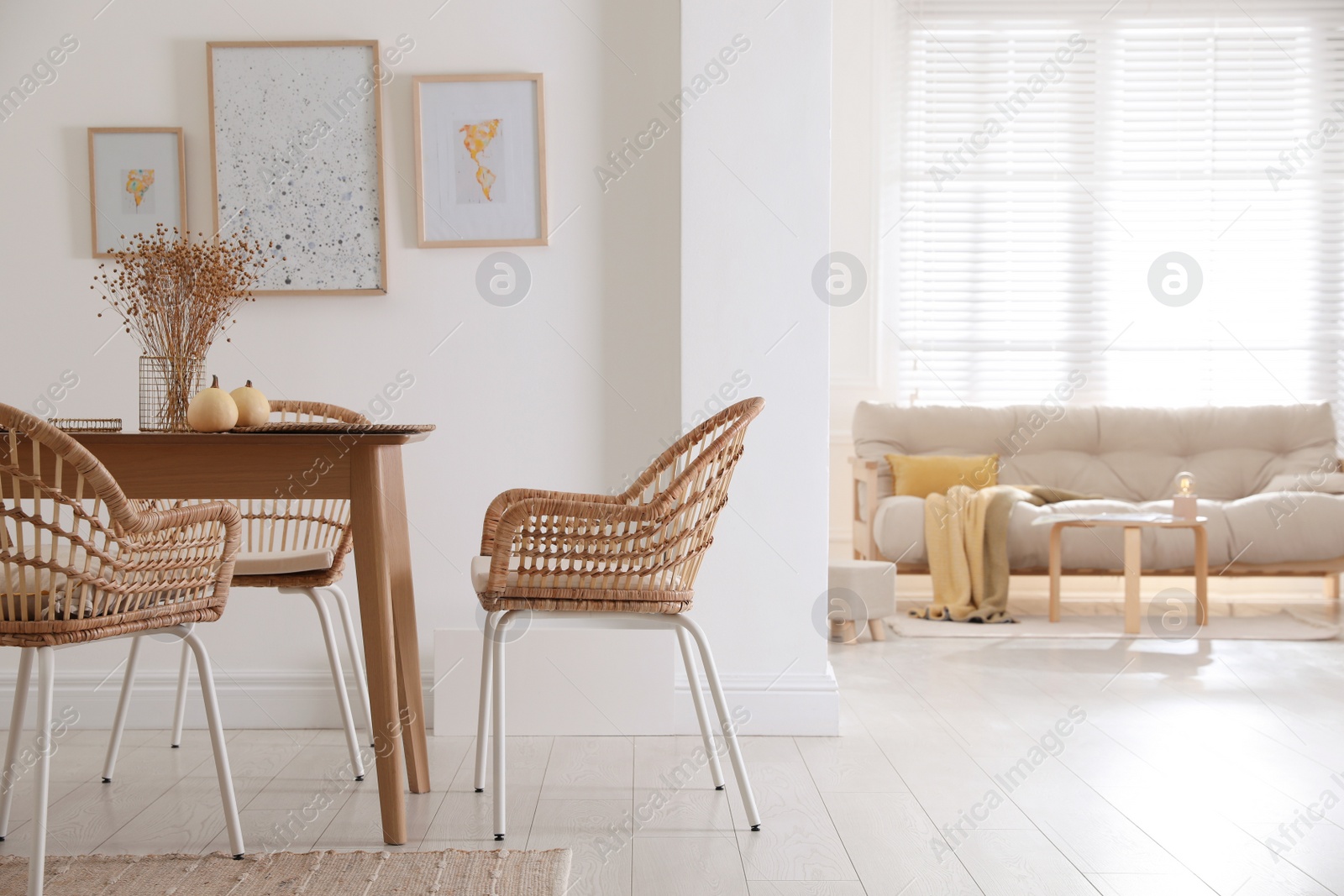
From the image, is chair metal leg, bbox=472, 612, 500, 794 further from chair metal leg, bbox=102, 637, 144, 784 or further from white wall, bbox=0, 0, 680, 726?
chair metal leg, bbox=102, 637, 144, 784

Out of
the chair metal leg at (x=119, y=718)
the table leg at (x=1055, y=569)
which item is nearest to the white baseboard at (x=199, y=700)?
the chair metal leg at (x=119, y=718)

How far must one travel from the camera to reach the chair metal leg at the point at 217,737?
159cm

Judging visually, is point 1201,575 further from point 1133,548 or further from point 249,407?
point 249,407

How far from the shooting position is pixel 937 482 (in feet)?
14.3

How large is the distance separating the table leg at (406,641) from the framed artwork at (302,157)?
0.76m

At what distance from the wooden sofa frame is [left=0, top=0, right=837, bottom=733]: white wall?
6.36ft

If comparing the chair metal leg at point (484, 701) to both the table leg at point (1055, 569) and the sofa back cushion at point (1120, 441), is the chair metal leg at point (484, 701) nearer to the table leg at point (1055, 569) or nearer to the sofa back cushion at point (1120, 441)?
the table leg at point (1055, 569)

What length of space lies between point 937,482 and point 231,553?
322 cm

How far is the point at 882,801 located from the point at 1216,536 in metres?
2.68

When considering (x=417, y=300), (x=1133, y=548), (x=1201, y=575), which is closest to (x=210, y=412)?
(x=417, y=300)

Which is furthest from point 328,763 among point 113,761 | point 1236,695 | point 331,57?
point 1236,695

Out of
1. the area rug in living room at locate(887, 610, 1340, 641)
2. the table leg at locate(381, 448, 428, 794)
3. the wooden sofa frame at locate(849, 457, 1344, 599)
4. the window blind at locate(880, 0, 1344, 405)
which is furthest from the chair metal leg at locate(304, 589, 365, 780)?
the window blind at locate(880, 0, 1344, 405)

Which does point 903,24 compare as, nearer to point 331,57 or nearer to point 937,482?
point 937,482

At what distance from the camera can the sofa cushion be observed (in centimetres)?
403
